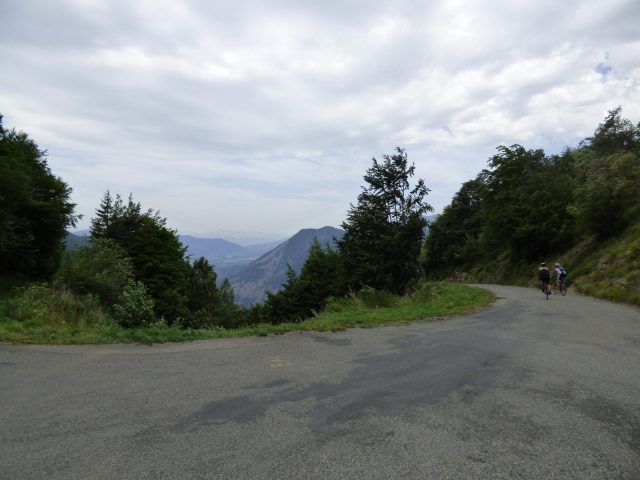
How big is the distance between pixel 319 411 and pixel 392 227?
67.3 ft

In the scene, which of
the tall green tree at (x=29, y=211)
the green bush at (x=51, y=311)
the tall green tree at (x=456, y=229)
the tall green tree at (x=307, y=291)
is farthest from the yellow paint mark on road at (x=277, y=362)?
the tall green tree at (x=456, y=229)

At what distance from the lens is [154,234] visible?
4094cm

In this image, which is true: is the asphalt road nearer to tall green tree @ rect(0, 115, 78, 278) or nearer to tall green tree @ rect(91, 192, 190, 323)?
tall green tree @ rect(0, 115, 78, 278)

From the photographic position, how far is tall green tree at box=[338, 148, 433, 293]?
75.1 feet

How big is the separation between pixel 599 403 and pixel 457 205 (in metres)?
59.8

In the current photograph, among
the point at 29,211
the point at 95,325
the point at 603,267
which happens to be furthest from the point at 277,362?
the point at 29,211

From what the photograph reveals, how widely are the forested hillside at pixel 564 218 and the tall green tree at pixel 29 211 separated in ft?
110

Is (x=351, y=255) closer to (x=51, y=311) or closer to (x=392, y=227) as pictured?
(x=392, y=227)

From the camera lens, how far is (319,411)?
4.16 meters

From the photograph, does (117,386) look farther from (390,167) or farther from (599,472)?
(390,167)

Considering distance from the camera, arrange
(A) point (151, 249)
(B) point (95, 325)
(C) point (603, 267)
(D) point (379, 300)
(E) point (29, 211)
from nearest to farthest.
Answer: (B) point (95, 325), (D) point (379, 300), (C) point (603, 267), (E) point (29, 211), (A) point (151, 249)

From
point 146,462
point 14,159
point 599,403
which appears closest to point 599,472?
point 599,403

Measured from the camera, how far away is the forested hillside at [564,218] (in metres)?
21.5

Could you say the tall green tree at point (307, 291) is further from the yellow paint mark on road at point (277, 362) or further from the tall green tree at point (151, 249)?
the yellow paint mark on road at point (277, 362)
